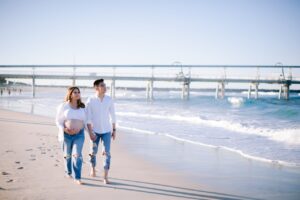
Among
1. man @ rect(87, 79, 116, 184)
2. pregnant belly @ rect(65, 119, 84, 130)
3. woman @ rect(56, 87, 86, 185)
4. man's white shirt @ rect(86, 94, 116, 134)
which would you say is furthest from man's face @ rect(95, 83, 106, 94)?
pregnant belly @ rect(65, 119, 84, 130)

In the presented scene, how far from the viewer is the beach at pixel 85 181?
12.0ft

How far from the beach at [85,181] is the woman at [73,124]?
35 cm

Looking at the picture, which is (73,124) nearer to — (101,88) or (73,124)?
(73,124)

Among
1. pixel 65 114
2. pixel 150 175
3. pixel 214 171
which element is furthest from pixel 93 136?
pixel 214 171

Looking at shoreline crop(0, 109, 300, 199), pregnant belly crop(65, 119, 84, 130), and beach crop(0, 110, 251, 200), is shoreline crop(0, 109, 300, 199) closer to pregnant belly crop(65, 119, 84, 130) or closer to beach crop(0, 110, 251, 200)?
beach crop(0, 110, 251, 200)

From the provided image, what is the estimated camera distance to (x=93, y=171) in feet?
14.6

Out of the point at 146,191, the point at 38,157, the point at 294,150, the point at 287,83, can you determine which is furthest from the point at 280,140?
the point at 287,83

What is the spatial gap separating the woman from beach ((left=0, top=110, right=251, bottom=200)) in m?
0.35

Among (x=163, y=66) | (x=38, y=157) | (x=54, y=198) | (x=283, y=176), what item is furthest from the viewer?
(x=163, y=66)

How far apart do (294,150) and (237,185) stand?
4147 mm

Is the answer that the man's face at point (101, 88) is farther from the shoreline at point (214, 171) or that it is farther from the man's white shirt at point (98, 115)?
the shoreline at point (214, 171)

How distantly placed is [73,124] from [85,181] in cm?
90

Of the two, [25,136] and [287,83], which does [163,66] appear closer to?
[287,83]

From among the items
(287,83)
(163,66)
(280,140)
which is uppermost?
(163,66)
